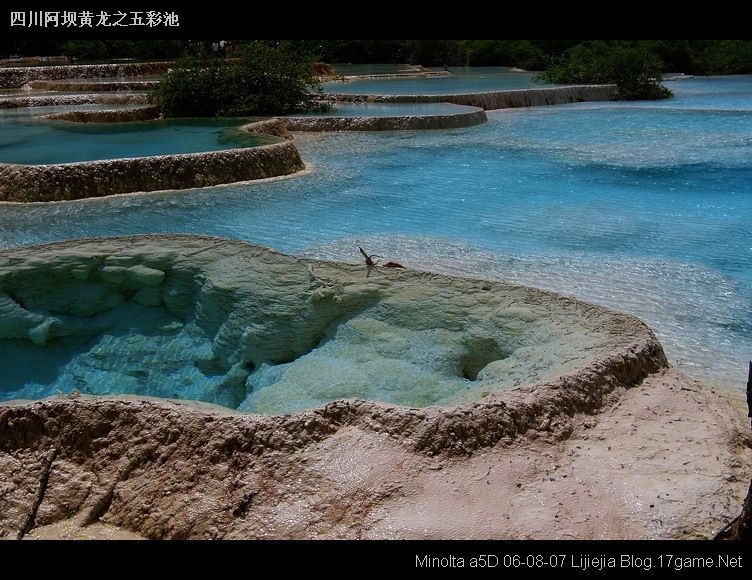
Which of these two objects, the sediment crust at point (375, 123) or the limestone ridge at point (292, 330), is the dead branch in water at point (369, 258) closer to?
the limestone ridge at point (292, 330)

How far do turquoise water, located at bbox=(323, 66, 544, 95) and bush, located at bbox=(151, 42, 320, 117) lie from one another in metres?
3.14

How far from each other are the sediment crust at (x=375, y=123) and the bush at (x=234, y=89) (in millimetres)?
1402

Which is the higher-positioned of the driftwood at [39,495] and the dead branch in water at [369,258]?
the dead branch in water at [369,258]

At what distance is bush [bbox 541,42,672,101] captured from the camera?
61.6 ft

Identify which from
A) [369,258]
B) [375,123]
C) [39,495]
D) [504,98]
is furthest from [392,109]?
[39,495]

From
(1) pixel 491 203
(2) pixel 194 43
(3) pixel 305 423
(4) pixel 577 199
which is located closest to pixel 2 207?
(1) pixel 491 203

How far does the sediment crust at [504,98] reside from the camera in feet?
53.4

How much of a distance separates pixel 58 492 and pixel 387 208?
5.41m

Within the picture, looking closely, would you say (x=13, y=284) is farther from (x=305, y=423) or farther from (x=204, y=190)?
(x=204, y=190)

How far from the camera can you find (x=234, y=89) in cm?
1483

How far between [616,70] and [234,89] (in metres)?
9.60

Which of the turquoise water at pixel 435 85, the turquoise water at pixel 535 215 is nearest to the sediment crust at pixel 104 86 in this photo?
the turquoise water at pixel 435 85

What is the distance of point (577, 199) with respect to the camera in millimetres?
8430

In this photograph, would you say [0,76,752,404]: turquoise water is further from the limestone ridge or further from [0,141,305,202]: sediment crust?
the limestone ridge
